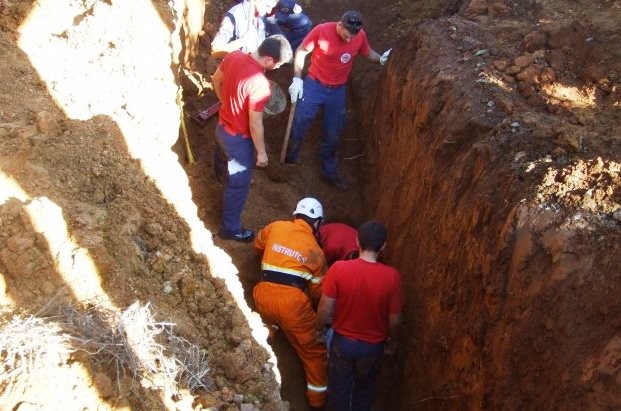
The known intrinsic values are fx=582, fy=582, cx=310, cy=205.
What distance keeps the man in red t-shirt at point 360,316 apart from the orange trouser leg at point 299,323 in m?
0.20

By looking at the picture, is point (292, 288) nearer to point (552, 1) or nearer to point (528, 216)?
point (528, 216)

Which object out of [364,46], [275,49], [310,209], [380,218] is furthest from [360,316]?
[364,46]

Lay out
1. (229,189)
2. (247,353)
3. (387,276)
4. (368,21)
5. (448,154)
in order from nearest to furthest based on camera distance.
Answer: (247,353) → (387,276) → (448,154) → (229,189) → (368,21)

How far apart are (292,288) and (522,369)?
214 centimetres

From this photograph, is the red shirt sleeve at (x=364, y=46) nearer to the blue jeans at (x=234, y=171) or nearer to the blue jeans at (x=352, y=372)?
the blue jeans at (x=234, y=171)

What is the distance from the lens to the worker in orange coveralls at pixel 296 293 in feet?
16.6

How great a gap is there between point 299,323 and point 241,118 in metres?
1.92

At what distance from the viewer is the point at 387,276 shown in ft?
14.4

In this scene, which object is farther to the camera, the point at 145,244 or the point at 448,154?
the point at 448,154

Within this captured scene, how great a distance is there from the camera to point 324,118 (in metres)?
6.73

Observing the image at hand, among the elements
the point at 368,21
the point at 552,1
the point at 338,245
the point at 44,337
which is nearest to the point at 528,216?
the point at 338,245

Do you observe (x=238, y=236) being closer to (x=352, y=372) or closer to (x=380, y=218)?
(x=380, y=218)

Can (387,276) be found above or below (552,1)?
below

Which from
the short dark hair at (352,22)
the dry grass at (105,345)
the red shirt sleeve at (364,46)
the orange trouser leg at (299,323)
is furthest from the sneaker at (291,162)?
the dry grass at (105,345)
